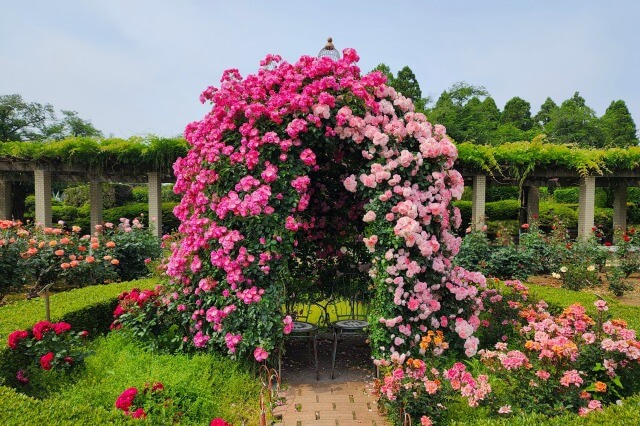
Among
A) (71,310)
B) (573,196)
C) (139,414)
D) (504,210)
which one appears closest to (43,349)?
(71,310)

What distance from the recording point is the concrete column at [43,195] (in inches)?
435

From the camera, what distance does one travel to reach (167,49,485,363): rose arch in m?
4.10

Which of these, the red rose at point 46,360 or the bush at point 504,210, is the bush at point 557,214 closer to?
the bush at point 504,210

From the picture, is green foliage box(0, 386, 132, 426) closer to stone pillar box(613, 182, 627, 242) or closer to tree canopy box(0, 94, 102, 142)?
stone pillar box(613, 182, 627, 242)

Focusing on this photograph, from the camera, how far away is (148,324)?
4.70m

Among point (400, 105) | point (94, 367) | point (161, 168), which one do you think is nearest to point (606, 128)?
point (161, 168)

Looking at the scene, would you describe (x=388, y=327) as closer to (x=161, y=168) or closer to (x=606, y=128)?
(x=161, y=168)

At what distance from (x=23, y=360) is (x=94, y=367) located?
0.53 m

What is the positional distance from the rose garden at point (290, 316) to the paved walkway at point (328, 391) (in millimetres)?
195

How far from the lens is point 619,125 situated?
3138 centimetres

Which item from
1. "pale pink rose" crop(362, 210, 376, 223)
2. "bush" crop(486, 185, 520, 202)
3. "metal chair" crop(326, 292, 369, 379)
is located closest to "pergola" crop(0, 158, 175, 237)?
"metal chair" crop(326, 292, 369, 379)

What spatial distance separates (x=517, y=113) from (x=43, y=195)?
99.8ft

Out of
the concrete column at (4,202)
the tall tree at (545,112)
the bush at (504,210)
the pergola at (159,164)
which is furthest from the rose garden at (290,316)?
the tall tree at (545,112)

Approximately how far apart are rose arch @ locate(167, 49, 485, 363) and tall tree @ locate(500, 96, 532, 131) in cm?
3090
